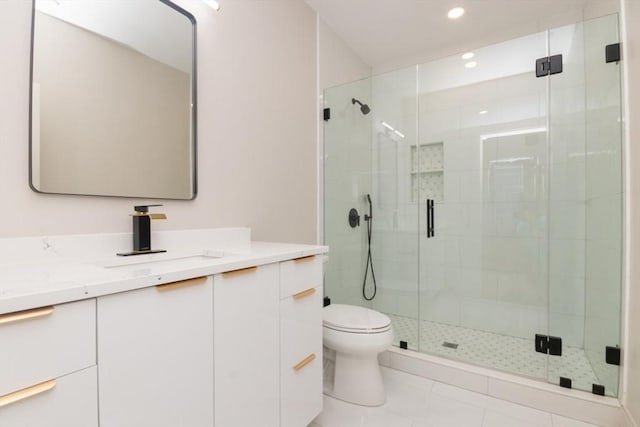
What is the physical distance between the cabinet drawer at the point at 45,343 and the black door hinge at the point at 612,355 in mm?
2276

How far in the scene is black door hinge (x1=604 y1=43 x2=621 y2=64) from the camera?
1607 millimetres

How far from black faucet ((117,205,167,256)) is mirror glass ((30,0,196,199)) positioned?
0.11 meters

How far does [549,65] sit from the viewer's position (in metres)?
1.93

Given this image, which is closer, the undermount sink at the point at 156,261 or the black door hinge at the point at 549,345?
the undermount sink at the point at 156,261

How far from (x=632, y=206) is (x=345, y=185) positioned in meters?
1.70

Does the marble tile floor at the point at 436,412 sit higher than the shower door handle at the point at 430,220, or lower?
lower

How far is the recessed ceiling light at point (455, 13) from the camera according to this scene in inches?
88.5

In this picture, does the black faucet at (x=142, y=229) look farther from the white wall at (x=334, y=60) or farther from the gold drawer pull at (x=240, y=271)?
the white wall at (x=334, y=60)

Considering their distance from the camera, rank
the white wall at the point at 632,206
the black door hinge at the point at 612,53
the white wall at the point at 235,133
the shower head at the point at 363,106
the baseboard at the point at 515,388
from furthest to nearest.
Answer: the shower head at the point at 363,106, the black door hinge at the point at 612,53, the baseboard at the point at 515,388, the white wall at the point at 632,206, the white wall at the point at 235,133

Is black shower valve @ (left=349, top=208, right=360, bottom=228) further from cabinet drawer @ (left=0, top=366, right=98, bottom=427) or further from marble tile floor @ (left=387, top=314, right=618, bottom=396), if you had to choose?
cabinet drawer @ (left=0, top=366, right=98, bottom=427)

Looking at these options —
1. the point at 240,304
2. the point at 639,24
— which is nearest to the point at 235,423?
the point at 240,304

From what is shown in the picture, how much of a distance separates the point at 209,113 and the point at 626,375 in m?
2.42

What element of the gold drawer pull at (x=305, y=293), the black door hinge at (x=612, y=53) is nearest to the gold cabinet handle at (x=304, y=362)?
the gold drawer pull at (x=305, y=293)

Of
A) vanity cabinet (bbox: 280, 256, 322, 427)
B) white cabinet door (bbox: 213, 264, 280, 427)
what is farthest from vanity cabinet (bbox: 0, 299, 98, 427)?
vanity cabinet (bbox: 280, 256, 322, 427)
